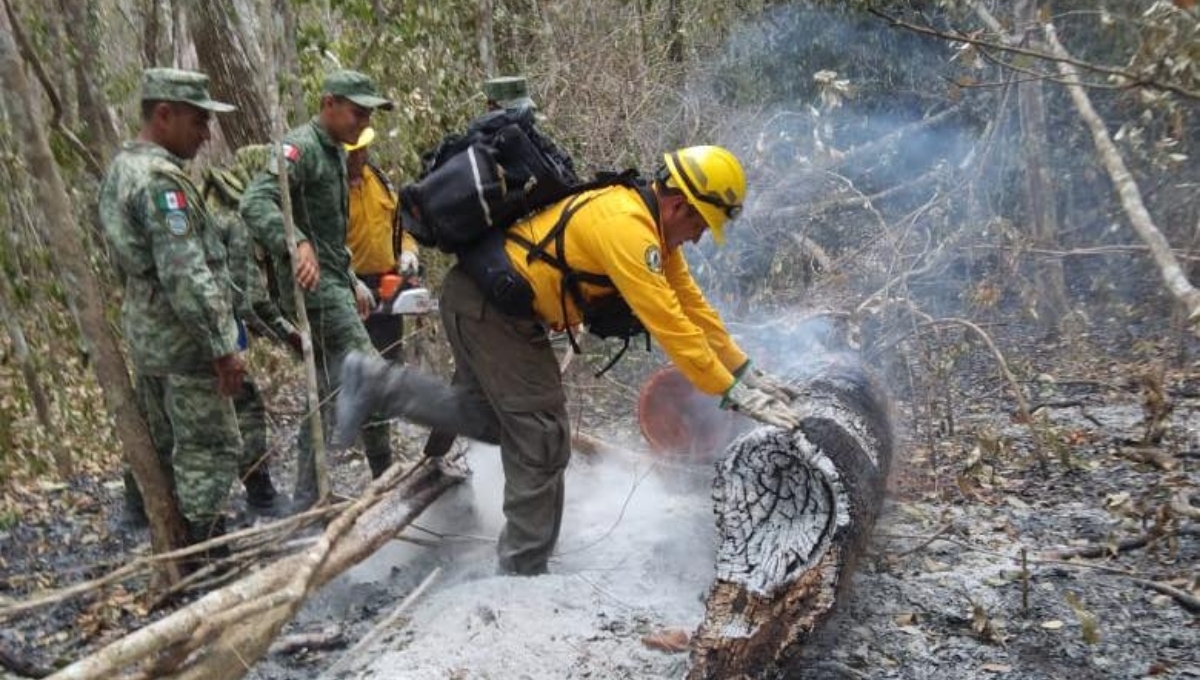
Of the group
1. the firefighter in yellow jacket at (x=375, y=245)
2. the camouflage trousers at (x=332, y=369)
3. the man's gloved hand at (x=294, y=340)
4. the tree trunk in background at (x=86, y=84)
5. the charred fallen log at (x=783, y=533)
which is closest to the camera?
the charred fallen log at (x=783, y=533)

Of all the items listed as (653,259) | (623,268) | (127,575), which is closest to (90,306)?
(127,575)

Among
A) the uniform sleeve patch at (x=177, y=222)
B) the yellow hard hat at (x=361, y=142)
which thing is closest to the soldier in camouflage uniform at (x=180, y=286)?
the uniform sleeve patch at (x=177, y=222)

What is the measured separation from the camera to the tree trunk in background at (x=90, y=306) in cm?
325

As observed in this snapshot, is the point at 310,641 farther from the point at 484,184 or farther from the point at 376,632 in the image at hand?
the point at 484,184

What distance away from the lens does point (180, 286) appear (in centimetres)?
351

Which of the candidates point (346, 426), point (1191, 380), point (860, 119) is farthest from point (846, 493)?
point (860, 119)

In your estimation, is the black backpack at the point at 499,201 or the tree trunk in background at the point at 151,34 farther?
the tree trunk in background at the point at 151,34

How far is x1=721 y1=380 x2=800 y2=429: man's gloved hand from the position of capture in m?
3.15

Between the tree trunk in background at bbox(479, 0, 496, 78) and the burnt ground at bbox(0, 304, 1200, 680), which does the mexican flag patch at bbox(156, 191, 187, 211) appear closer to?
the burnt ground at bbox(0, 304, 1200, 680)

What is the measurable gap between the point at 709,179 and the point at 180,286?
203cm

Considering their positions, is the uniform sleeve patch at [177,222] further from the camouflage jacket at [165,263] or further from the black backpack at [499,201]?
the black backpack at [499,201]

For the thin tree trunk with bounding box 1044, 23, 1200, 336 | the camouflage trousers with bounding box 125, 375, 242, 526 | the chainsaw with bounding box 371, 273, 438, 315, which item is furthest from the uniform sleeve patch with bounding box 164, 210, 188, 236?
the thin tree trunk with bounding box 1044, 23, 1200, 336

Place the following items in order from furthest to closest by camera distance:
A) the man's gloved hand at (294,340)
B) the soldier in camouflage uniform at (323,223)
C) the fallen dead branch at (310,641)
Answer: the man's gloved hand at (294,340), the soldier in camouflage uniform at (323,223), the fallen dead branch at (310,641)

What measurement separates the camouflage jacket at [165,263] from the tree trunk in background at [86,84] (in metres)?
1.68
